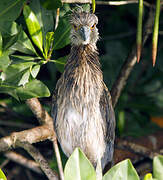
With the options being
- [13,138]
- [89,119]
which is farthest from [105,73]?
[13,138]

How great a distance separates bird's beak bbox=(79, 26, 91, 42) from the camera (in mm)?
2250

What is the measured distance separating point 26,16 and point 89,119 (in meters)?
0.83

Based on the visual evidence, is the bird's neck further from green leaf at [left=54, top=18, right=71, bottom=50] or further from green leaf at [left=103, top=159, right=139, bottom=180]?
green leaf at [left=103, top=159, right=139, bottom=180]

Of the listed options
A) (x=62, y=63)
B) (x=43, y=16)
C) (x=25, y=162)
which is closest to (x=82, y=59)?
(x=62, y=63)

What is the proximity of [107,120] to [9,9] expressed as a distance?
1.08 m

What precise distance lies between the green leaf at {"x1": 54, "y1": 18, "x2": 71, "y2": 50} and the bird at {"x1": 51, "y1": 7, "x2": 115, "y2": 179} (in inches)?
3.1

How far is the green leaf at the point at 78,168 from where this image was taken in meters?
1.64

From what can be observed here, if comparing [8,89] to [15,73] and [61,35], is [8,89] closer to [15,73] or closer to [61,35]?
[15,73]

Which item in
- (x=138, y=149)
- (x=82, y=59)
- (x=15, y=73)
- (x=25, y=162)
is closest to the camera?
(x=15, y=73)

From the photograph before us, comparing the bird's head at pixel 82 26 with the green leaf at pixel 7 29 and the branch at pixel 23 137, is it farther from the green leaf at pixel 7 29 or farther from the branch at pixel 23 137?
the branch at pixel 23 137

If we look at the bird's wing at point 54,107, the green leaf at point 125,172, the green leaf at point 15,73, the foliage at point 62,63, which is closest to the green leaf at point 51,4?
the foliage at point 62,63

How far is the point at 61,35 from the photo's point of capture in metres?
2.28

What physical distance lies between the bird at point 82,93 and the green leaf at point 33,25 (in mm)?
285

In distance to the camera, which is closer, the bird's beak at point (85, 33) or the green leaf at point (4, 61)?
the green leaf at point (4, 61)
